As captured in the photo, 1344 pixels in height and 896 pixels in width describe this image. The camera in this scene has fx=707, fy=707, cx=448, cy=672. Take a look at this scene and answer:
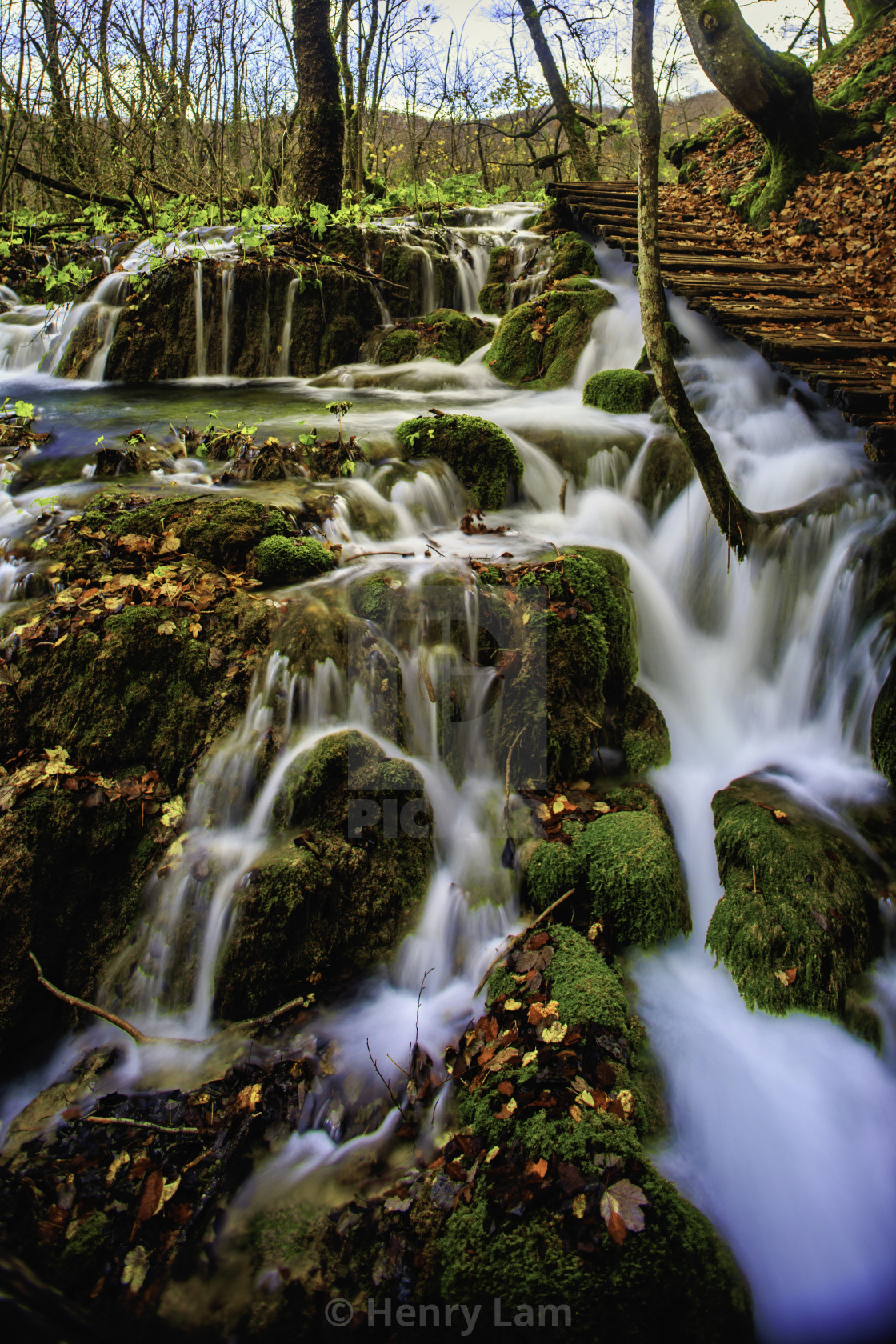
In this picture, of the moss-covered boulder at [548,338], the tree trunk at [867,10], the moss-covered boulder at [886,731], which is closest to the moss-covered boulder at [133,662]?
the moss-covered boulder at [886,731]

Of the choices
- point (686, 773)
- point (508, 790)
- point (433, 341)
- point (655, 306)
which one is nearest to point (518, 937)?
point (508, 790)

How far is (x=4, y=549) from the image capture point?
5.12m

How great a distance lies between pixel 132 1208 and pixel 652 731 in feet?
12.7

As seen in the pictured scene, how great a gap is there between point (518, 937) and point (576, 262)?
9.87 meters

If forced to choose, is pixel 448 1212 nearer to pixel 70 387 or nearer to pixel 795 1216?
pixel 795 1216

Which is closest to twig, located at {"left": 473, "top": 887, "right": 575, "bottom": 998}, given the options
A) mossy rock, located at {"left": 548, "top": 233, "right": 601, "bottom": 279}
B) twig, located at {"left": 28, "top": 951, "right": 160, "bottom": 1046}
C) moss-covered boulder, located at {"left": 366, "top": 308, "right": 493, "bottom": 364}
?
twig, located at {"left": 28, "top": 951, "right": 160, "bottom": 1046}

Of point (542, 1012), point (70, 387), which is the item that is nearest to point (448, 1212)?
point (542, 1012)

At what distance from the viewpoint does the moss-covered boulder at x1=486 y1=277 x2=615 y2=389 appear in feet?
29.9

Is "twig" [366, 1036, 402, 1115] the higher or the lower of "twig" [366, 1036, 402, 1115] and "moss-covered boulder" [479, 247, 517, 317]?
the lower

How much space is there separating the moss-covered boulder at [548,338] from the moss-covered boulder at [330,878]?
6.63 metres

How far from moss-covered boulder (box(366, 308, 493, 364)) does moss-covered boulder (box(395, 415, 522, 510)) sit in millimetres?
3785

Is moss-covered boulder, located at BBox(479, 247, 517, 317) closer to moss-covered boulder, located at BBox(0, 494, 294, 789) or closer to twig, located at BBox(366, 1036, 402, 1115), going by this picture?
moss-covered boulder, located at BBox(0, 494, 294, 789)

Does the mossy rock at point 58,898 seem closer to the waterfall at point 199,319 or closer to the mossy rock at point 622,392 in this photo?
the mossy rock at point 622,392

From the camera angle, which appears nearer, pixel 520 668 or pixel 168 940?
pixel 168 940
